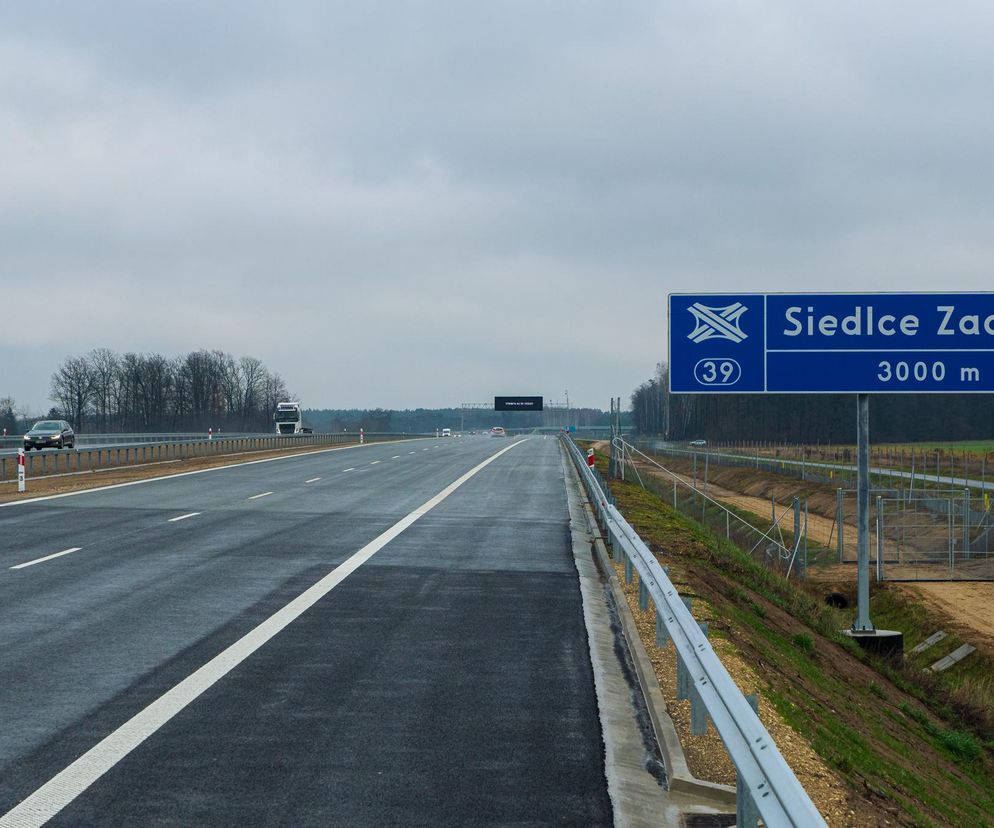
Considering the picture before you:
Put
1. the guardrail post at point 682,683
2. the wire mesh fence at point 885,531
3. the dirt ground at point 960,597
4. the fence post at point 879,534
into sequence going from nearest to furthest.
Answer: the guardrail post at point 682,683 → the dirt ground at point 960,597 → the fence post at point 879,534 → the wire mesh fence at point 885,531

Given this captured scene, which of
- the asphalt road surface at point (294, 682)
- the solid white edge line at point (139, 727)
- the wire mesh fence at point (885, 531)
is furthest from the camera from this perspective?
the wire mesh fence at point (885, 531)

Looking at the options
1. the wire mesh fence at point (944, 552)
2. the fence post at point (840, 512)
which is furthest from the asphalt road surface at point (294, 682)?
the wire mesh fence at point (944, 552)

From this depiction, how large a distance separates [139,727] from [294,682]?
5.11 feet

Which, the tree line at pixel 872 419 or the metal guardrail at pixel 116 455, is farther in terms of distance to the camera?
the tree line at pixel 872 419

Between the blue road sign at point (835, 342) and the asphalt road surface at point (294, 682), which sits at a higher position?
the blue road sign at point (835, 342)

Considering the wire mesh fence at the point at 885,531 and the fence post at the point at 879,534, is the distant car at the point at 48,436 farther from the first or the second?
the fence post at the point at 879,534

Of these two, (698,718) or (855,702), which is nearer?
A: (698,718)

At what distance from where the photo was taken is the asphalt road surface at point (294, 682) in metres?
5.90

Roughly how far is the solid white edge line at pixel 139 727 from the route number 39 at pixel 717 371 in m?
A: 5.95

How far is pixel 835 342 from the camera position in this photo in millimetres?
14750

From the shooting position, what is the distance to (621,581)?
13977mm

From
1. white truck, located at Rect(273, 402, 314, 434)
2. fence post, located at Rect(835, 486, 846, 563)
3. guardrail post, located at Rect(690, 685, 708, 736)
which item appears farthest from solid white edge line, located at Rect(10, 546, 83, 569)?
white truck, located at Rect(273, 402, 314, 434)

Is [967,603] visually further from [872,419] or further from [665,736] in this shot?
[872,419]

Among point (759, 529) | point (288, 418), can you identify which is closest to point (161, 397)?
point (288, 418)
